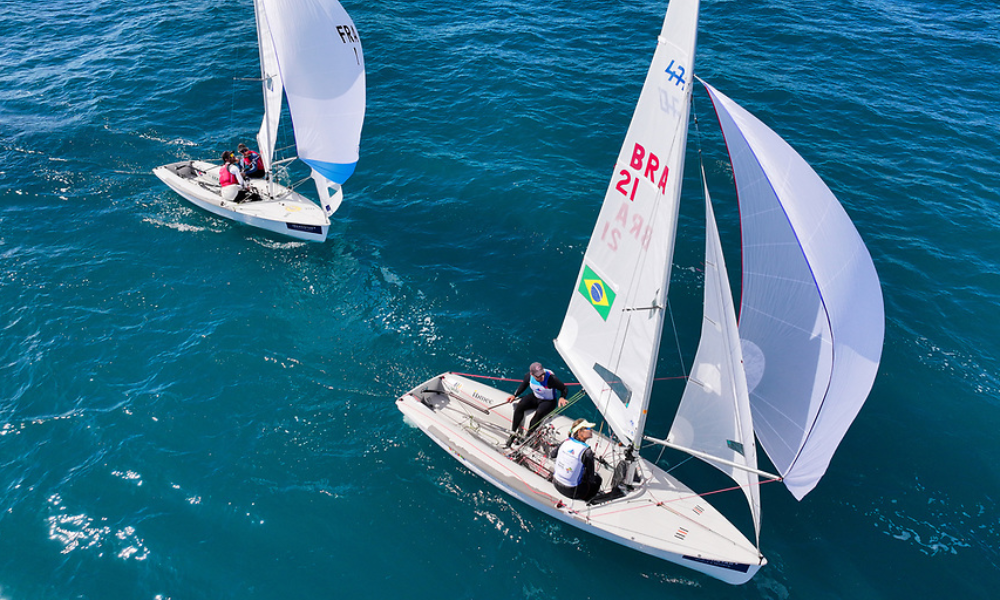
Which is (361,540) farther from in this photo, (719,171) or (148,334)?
(719,171)

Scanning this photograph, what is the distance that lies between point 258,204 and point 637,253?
59.4 ft

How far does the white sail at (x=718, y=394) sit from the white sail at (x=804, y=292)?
2.32 ft

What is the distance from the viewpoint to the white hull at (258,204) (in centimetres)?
2497

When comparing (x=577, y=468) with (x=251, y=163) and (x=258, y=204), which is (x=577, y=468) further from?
(x=251, y=163)

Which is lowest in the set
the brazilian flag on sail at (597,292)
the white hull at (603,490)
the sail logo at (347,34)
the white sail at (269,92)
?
the white hull at (603,490)

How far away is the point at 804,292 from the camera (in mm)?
12805

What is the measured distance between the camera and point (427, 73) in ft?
114

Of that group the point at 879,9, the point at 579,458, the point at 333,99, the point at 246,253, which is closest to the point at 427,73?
the point at 333,99

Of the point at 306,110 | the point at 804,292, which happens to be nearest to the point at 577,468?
the point at 804,292

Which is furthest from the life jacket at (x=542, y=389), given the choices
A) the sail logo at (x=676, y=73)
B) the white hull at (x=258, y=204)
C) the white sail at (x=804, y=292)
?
the white hull at (x=258, y=204)

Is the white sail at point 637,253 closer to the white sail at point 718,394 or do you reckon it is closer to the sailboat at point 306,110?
the white sail at point 718,394

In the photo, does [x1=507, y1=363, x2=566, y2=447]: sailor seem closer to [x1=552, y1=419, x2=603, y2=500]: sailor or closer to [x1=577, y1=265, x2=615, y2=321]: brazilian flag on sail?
[x1=552, y1=419, x2=603, y2=500]: sailor

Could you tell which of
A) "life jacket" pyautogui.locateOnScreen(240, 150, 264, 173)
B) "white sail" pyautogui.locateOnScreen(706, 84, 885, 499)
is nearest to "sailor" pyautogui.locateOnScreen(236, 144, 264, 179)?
"life jacket" pyautogui.locateOnScreen(240, 150, 264, 173)

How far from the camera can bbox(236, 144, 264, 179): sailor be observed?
27.4m
